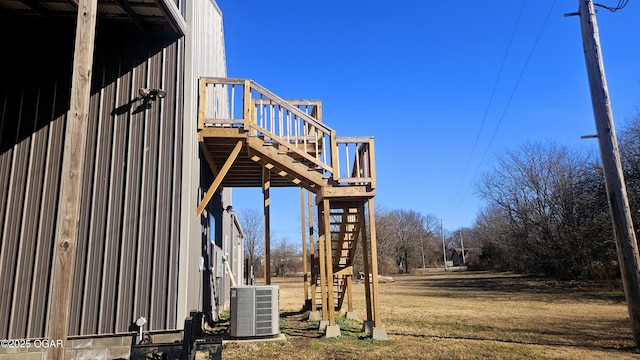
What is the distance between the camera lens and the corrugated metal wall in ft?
17.9

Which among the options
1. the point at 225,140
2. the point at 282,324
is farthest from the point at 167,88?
the point at 282,324

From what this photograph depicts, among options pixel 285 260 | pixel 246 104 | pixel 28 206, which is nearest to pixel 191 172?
pixel 246 104

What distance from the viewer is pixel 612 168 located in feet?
21.0

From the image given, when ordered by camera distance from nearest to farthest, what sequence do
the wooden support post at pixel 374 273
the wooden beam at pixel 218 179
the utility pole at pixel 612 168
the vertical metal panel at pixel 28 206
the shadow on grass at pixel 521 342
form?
the vertical metal panel at pixel 28 206 < the shadow on grass at pixel 521 342 < the utility pole at pixel 612 168 < the wooden beam at pixel 218 179 < the wooden support post at pixel 374 273

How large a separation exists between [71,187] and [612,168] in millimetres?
7447

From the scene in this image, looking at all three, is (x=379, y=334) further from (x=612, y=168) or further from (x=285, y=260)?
(x=285, y=260)

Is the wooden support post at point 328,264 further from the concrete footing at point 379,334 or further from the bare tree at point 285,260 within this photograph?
the bare tree at point 285,260

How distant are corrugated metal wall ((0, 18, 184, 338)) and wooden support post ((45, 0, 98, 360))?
8.39 ft

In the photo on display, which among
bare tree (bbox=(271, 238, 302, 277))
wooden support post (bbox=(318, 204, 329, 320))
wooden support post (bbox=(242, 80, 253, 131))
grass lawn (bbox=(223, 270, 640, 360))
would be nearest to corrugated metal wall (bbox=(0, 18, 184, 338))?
wooden support post (bbox=(242, 80, 253, 131))

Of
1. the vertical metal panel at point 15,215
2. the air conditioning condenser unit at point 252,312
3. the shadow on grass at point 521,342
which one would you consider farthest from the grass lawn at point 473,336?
the vertical metal panel at point 15,215

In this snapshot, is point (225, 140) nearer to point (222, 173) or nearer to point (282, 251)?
point (222, 173)

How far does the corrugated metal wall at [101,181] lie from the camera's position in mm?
5465

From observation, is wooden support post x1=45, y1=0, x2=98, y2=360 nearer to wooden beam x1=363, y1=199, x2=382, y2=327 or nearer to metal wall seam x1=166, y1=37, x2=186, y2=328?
metal wall seam x1=166, y1=37, x2=186, y2=328

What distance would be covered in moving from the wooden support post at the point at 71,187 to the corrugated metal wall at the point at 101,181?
2.56 m
